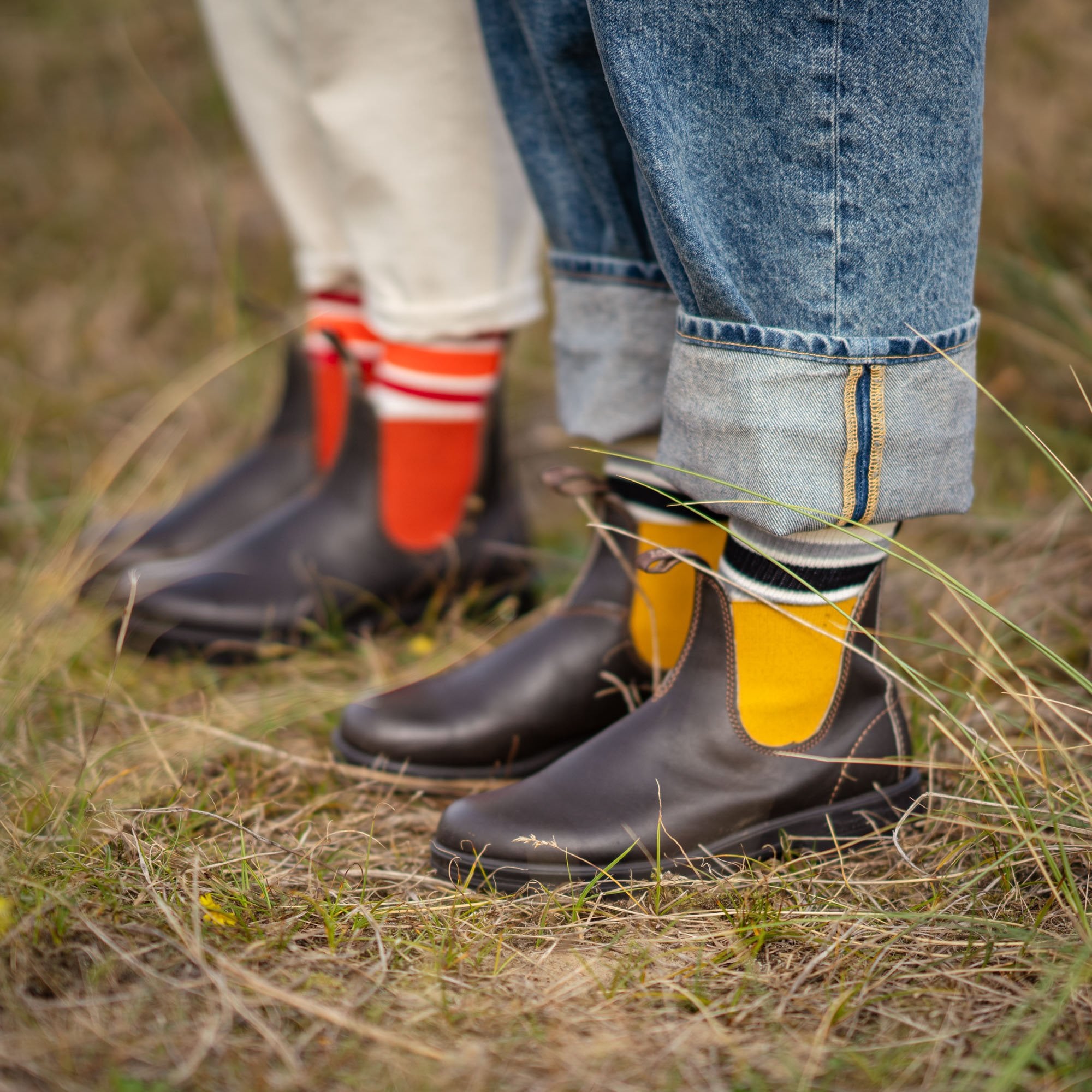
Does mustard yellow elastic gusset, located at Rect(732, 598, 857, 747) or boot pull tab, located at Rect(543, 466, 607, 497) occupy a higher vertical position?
boot pull tab, located at Rect(543, 466, 607, 497)

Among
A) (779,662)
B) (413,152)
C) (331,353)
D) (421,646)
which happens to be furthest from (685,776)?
(331,353)

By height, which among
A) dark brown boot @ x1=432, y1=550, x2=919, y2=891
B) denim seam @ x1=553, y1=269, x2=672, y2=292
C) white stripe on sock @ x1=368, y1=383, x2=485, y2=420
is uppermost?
denim seam @ x1=553, y1=269, x2=672, y2=292

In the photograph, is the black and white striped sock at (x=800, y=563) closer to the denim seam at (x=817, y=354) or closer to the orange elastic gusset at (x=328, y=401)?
the denim seam at (x=817, y=354)

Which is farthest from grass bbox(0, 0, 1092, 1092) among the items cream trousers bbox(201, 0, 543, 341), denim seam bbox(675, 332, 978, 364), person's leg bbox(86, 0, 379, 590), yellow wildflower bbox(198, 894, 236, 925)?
cream trousers bbox(201, 0, 543, 341)

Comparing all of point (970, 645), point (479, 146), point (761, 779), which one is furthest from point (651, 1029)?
point (479, 146)

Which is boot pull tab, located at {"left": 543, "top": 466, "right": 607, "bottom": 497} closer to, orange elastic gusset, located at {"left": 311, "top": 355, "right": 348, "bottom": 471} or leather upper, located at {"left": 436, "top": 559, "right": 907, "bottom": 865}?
leather upper, located at {"left": 436, "top": 559, "right": 907, "bottom": 865}

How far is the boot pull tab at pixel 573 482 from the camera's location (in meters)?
0.97

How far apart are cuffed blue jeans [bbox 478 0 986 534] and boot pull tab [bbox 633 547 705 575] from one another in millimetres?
84

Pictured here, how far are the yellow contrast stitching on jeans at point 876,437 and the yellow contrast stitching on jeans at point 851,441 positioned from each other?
0.01 metres

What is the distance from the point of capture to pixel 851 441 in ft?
2.26

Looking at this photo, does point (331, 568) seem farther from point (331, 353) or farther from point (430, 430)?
point (331, 353)

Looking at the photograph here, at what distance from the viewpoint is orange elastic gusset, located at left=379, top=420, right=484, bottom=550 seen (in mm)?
1213

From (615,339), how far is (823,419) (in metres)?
0.28

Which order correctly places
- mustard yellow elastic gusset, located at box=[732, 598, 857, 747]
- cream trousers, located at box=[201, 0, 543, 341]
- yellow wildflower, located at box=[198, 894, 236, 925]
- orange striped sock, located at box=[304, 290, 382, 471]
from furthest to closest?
orange striped sock, located at box=[304, 290, 382, 471], cream trousers, located at box=[201, 0, 543, 341], mustard yellow elastic gusset, located at box=[732, 598, 857, 747], yellow wildflower, located at box=[198, 894, 236, 925]
